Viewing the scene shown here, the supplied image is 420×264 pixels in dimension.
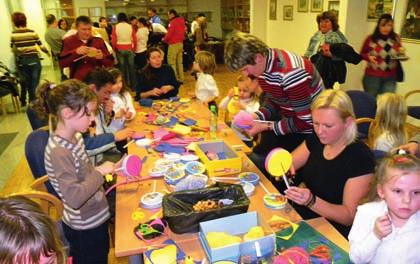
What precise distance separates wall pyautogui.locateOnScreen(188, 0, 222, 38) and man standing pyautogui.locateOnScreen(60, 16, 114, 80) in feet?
31.0

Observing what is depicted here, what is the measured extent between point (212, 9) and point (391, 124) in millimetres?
11048

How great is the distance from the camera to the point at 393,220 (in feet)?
4.40

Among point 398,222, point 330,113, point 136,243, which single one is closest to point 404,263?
point 398,222

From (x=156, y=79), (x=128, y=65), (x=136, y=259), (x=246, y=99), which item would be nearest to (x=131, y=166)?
(x=136, y=259)

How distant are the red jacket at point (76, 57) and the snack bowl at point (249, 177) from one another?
251 centimetres

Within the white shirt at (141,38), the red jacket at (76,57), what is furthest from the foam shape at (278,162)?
the white shirt at (141,38)

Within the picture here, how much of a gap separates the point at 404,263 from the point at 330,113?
0.72m

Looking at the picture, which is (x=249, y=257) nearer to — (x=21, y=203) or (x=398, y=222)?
(x=398, y=222)

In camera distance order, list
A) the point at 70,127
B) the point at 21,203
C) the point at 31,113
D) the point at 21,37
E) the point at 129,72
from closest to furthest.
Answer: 1. the point at 21,203
2. the point at 70,127
3. the point at 31,113
4. the point at 21,37
5. the point at 129,72

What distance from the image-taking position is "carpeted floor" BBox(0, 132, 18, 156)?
4594 mm

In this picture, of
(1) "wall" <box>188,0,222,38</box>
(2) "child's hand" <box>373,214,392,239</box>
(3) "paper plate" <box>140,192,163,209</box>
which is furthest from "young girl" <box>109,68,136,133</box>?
(1) "wall" <box>188,0,222,38</box>

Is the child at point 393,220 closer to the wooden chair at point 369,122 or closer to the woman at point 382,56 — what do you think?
the wooden chair at point 369,122

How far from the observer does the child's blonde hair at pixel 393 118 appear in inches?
105

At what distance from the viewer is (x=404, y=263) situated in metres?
1.30
